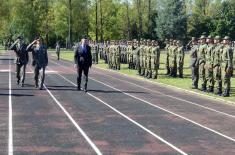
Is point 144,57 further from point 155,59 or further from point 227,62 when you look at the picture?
point 227,62

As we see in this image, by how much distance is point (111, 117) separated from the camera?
1528 cm

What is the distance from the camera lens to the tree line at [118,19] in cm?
9862

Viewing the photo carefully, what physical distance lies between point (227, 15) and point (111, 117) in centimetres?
8508

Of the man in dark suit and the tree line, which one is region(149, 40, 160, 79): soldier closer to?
the man in dark suit

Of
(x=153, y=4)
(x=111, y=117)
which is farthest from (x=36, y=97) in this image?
(x=153, y=4)

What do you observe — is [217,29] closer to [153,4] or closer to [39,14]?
[153,4]

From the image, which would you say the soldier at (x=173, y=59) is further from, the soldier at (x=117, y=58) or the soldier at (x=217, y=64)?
the soldier at (x=217, y=64)

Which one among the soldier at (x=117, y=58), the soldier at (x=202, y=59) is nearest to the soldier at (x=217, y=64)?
the soldier at (x=202, y=59)

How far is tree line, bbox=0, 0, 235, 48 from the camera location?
9862 cm

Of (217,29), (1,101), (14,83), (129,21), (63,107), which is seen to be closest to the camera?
(63,107)

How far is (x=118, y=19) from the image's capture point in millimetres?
102125

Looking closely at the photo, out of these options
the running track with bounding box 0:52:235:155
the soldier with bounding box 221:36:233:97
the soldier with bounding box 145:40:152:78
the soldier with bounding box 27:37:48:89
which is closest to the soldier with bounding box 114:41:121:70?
the soldier with bounding box 145:40:152:78

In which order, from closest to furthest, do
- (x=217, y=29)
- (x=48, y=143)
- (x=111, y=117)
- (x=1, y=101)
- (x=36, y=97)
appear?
(x=48, y=143), (x=111, y=117), (x=1, y=101), (x=36, y=97), (x=217, y=29)

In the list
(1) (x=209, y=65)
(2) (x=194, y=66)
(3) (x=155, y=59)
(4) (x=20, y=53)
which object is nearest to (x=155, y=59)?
(3) (x=155, y=59)
